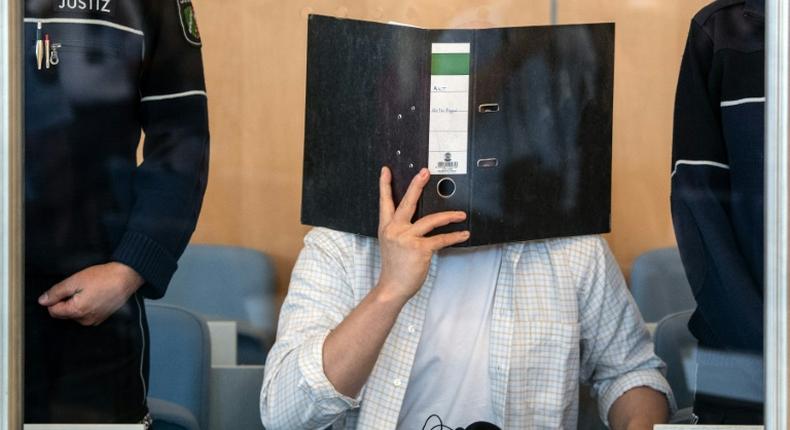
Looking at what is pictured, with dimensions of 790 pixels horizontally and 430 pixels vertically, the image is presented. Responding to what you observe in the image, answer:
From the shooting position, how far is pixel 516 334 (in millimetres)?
2463

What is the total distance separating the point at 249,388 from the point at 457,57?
77cm

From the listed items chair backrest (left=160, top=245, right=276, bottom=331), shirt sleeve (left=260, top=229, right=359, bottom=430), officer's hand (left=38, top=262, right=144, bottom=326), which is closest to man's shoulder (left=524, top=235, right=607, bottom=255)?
shirt sleeve (left=260, top=229, right=359, bottom=430)

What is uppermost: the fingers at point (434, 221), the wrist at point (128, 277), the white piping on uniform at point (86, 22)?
the white piping on uniform at point (86, 22)

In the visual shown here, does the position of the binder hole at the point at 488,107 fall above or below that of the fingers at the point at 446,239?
above

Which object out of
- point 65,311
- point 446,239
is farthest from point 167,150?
point 446,239

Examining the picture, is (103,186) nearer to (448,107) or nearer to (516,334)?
(448,107)

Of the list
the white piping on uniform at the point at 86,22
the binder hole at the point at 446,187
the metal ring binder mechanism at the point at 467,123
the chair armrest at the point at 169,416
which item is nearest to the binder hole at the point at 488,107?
the metal ring binder mechanism at the point at 467,123

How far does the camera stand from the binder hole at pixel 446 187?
7.72 ft

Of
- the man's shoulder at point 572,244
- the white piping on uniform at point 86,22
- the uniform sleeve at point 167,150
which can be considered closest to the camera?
the white piping on uniform at point 86,22

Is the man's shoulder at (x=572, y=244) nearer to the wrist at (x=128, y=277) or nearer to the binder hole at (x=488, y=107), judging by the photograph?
the binder hole at (x=488, y=107)

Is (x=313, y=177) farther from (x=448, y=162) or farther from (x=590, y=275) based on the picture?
(x=590, y=275)

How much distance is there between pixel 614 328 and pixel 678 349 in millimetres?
132

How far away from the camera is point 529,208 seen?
2430 millimetres

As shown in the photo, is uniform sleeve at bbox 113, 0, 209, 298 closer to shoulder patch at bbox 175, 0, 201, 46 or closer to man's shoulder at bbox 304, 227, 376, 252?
shoulder patch at bbox 175, 0, 201, 46
